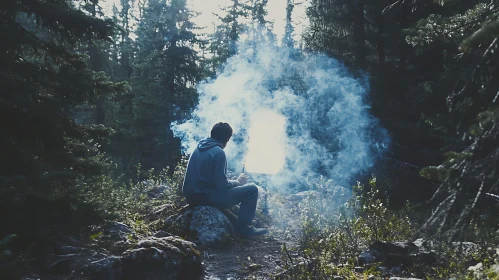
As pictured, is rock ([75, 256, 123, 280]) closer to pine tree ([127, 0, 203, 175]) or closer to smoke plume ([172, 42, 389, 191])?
Answer: smoke plume ([172, 42, 389, 191])

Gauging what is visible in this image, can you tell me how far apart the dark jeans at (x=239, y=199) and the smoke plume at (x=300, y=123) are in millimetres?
5427

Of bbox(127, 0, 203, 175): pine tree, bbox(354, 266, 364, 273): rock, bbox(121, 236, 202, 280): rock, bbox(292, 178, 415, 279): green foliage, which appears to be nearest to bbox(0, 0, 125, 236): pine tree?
bbox(121, 236, 202, 280): rock

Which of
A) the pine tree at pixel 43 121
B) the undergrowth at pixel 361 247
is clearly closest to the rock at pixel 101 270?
the pine tree at pixel 43 121

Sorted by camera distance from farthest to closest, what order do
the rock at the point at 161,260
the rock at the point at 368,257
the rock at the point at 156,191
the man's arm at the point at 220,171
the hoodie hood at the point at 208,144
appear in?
the rock at the point at 156,191, the hoodie hood at the point at 208,144, the man's arm at the point at 220,171, the rock at the point at 368,257, the rock at the point at 161,260

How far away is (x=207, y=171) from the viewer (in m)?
7.38

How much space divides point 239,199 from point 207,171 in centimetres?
80

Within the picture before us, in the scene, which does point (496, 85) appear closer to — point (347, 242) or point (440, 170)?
point (440, 170)

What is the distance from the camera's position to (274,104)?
15742 mm

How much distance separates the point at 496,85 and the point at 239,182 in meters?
5.43

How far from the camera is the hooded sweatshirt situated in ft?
23.8

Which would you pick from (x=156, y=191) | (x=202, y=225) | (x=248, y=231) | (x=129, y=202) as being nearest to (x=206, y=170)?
(x=202, y=225)

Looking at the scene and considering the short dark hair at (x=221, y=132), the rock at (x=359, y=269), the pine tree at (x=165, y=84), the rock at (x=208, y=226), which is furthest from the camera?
the pine tree at (x=165, y=84)

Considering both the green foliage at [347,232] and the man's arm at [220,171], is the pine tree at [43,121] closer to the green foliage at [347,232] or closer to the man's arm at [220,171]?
the man's arm at [220,171]

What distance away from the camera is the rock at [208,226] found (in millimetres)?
6688
